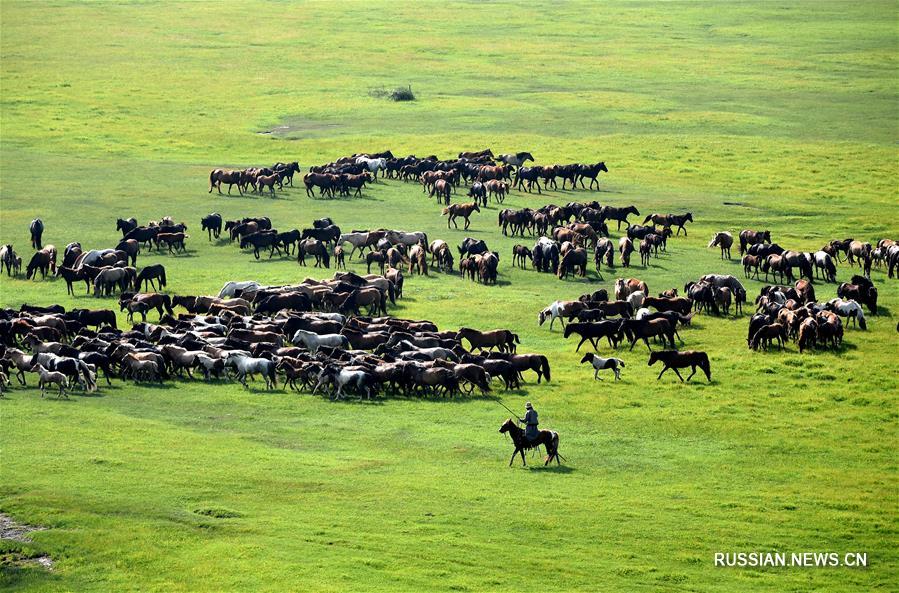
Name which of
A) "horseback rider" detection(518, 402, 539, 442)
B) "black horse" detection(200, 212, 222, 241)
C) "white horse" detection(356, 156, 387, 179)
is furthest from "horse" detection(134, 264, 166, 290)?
"white horse" detection(356, 156, 387, 179)

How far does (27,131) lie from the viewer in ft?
277

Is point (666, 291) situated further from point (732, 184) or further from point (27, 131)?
A: point (27, 131)

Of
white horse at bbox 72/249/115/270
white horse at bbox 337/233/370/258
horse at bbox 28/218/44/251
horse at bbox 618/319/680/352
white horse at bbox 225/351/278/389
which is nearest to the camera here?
white horse at bbox 225/351/278/389

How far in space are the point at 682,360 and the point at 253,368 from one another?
12014 millimetres

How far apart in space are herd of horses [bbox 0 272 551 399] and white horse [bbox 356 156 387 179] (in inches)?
1144

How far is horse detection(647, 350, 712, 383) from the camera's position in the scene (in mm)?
35094

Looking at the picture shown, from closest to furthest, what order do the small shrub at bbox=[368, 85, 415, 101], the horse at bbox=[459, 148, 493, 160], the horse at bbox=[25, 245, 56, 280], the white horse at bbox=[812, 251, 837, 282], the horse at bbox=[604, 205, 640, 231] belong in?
the horse at bbox=[25, 245, 56, 280], the white horse at bbox=[812, 251, 837, 282], the horse at bbox=[604, 205, 640, 231], the horse at bbox=[459, 148, 493, 160], the small shrub at bbox=[368, 85, 415, 101]

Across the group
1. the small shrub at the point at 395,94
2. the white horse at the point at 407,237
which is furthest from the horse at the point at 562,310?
the small shrub at the point at 395,94

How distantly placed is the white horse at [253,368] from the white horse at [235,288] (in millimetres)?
9434

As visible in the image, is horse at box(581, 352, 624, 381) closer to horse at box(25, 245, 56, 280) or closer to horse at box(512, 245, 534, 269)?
horse at box(512, 245, 534, 269)

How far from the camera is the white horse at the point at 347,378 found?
3297 centimetres

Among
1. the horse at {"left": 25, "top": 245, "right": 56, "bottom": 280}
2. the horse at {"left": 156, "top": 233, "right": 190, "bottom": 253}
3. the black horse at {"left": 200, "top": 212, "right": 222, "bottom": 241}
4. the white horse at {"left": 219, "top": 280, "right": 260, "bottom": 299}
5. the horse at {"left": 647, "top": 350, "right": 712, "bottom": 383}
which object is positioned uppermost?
the black horse at {"left": 200, "top": 212, "right": 222, "bottom": 241}

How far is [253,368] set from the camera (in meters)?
34.2

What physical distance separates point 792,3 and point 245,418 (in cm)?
15901
